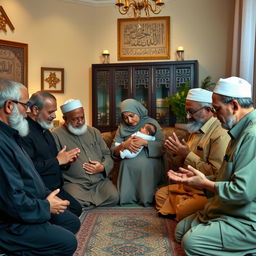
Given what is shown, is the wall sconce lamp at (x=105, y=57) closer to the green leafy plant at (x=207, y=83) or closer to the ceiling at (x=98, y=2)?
the ceiling at (x=98, y=2)

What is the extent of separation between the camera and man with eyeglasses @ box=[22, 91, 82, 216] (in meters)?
3.17

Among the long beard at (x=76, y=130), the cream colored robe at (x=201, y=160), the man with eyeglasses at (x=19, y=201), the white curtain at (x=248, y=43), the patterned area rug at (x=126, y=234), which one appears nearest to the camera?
the man with eyeglasses at (x=19, y=201)

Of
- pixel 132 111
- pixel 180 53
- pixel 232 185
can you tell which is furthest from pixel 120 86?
pixel 232 185

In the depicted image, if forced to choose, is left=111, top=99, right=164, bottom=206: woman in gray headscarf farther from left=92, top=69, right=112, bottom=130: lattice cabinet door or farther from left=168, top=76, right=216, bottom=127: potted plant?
left=92, top=69, right=112, bottom=130: lattice cabinet door

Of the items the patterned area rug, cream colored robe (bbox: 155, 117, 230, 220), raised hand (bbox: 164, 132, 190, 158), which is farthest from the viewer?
raised hand (bbox: 164, 132, 190, 158)

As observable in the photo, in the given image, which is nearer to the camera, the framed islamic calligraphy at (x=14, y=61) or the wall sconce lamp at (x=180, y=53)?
the framed islamic calligraphy at (x=14, y=61)

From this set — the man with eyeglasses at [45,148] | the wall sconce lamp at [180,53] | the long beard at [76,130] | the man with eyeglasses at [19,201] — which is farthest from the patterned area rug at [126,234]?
the wall sconce lamp at [180,53]

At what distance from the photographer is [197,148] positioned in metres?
3.11

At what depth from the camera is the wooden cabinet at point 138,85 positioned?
20.3 ft

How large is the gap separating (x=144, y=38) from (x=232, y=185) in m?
5.24

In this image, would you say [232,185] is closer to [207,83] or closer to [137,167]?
[137,167]

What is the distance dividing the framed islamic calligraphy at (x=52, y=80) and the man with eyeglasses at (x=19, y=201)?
4.45 metres

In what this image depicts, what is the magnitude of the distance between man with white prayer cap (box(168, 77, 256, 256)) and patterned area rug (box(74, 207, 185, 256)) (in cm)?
46

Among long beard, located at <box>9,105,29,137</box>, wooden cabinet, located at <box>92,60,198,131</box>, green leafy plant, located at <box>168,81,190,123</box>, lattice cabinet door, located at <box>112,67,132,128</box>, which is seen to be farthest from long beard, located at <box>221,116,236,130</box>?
lattice cabinet door, located at <box>112,67,132,128</box>
